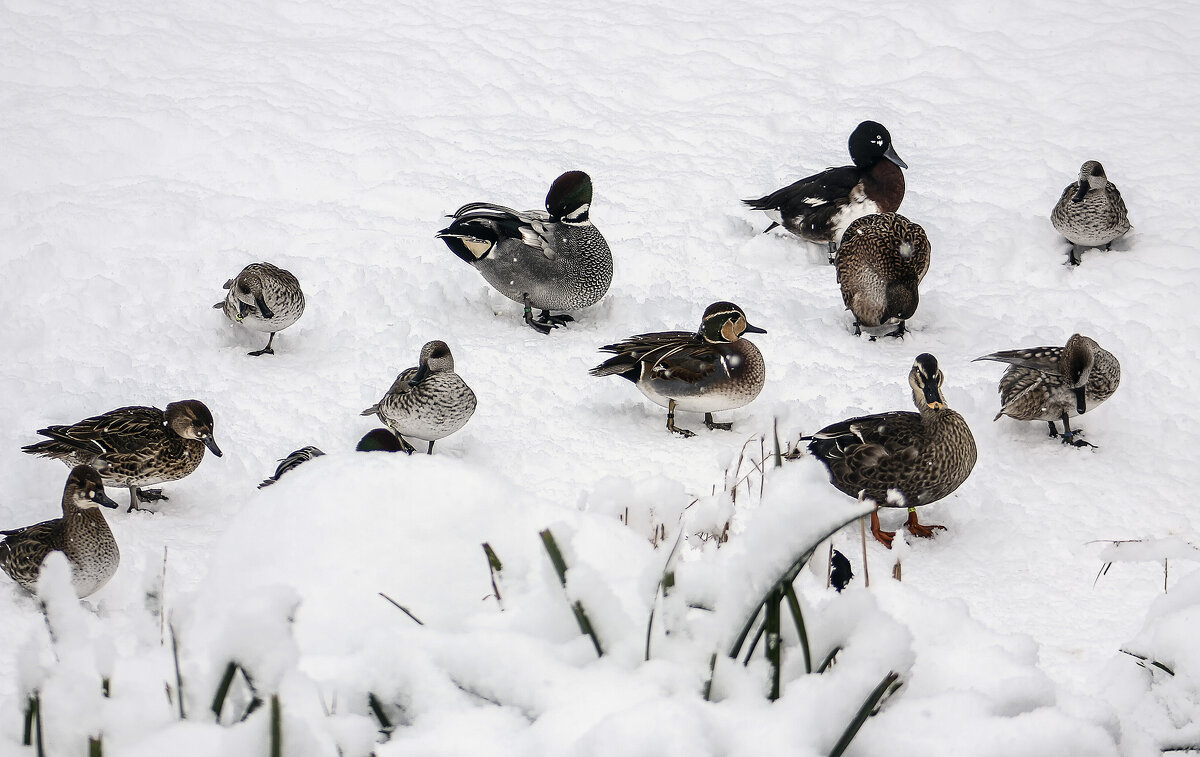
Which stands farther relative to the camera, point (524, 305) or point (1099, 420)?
point (524, 305)

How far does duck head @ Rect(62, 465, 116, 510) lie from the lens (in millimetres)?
3826

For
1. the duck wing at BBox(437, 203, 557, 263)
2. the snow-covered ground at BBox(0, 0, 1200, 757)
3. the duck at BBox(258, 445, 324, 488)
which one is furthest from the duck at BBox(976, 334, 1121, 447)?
the duck at BBox(258, 445, 324, 488)

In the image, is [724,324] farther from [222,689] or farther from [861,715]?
[222,689]

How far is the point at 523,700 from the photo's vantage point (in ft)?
4.19

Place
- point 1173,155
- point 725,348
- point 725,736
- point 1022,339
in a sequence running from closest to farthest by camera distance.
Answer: point 725,736 → point 725,348 → point 1022,339 → point 1173,155

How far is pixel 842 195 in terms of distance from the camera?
22.5 ft

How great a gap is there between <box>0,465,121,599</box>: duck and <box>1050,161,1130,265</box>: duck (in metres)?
5.60

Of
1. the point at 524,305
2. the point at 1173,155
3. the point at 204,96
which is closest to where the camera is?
the point at 524,305

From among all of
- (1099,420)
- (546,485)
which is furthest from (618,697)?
(1099,420)

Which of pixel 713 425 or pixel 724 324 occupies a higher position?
pixel 724 324

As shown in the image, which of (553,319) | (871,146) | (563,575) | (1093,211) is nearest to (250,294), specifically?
(553,319)

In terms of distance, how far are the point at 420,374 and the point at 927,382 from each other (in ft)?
7.69

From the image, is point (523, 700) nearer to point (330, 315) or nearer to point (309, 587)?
point (309, 587)

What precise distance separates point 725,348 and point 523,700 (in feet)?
12.4
